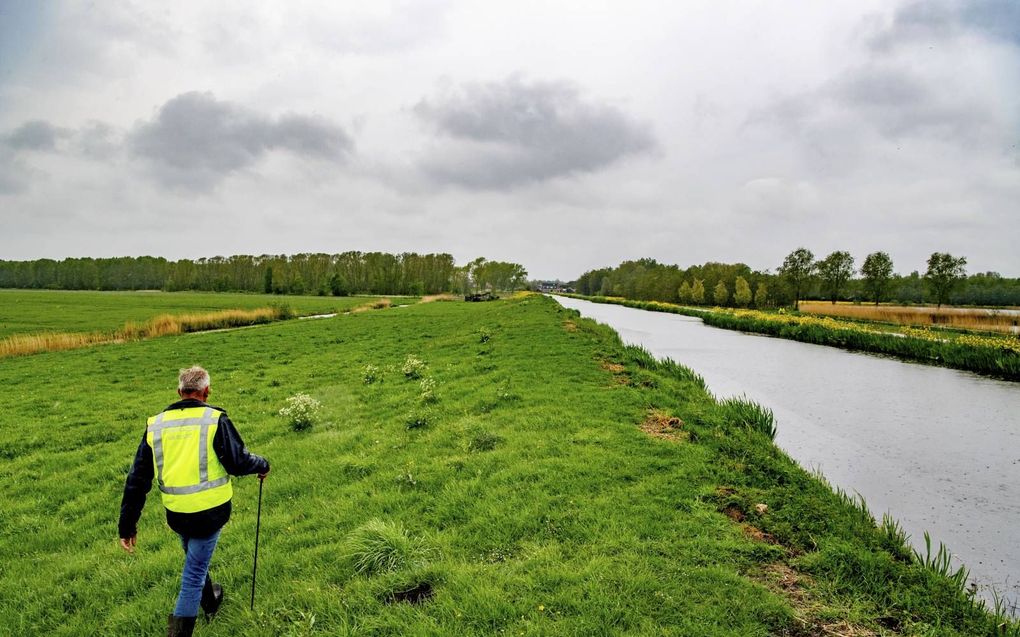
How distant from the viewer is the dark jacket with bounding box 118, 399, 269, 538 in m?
3.98

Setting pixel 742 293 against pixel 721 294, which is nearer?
pixel 742 293

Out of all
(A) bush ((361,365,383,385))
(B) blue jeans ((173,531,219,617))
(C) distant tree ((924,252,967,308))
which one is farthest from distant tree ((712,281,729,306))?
(B) blue jeans ((173,531,219,617))

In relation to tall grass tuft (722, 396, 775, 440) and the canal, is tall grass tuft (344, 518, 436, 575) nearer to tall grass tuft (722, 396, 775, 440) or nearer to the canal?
the canal

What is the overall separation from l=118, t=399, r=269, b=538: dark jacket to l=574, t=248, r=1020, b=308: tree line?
79.3m

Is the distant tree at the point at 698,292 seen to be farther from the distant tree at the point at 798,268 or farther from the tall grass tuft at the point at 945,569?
the tall grass tuft at the point at 945,569

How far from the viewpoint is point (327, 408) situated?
1249 cm

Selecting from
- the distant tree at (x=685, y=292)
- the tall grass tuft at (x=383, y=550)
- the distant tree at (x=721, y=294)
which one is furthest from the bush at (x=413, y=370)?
the distant tree at (x=685, y=292)

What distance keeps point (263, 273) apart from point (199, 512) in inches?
7104

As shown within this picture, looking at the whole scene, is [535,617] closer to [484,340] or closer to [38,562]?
[38,562]

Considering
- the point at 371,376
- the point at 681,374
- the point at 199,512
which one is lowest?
the point at 371,376

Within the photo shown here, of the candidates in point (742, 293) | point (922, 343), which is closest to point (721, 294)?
point (742, 293)

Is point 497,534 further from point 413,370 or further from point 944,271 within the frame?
point 944,271

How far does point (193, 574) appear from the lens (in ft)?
13.3

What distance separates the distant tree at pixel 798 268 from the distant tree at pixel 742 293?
6286 millimetres
